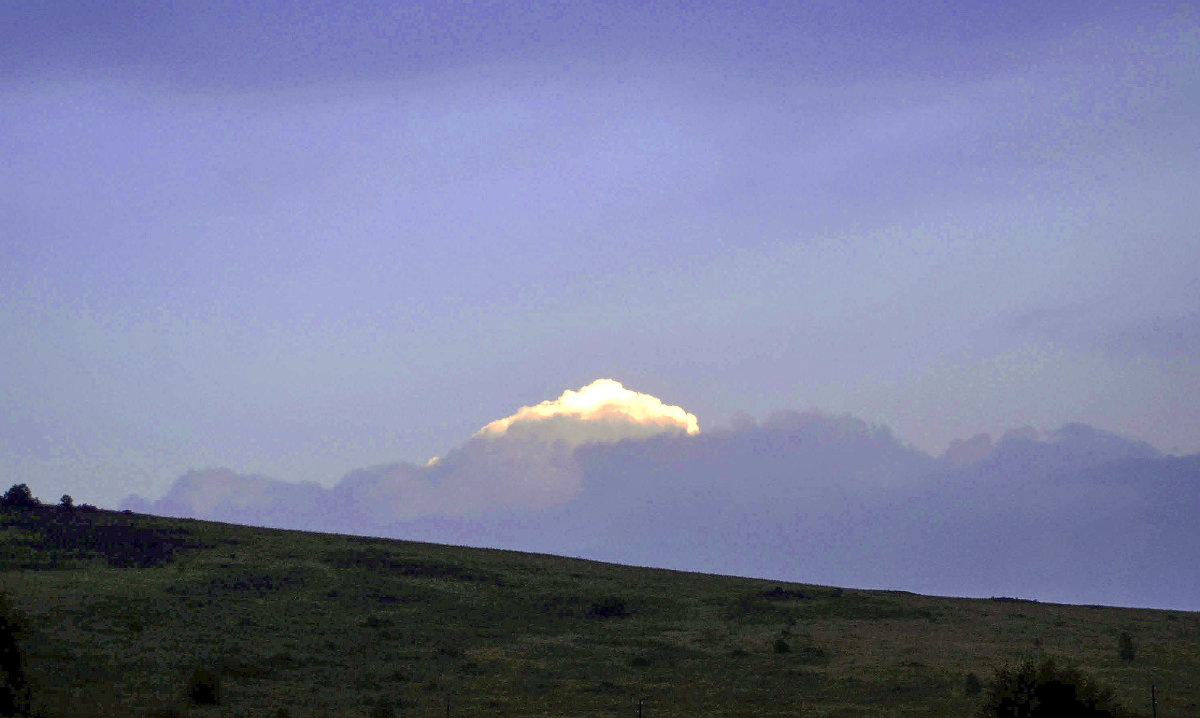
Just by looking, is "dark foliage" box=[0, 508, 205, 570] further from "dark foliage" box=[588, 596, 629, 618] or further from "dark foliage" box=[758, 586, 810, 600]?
"dark foliage" box=[758, 586, 810, 600]

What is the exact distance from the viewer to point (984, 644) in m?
55.3

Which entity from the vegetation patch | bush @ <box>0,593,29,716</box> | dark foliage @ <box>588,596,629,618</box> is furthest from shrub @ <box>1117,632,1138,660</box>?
bush @ <box>0,593,29,716</box>

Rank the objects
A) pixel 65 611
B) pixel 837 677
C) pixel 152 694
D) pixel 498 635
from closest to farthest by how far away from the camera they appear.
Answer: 1. pixel 152 694
2. pixel 837 677
3. pixel 65 611
4. pixel 498 635

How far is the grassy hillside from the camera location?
4050 cm

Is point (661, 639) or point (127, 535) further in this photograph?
point (127, 535)

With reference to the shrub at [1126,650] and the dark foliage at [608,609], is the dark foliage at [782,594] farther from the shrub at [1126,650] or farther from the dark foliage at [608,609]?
the shrub at [1126,650]

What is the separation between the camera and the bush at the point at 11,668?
32.0m

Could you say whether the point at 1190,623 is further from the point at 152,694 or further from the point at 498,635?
the point at 152,694

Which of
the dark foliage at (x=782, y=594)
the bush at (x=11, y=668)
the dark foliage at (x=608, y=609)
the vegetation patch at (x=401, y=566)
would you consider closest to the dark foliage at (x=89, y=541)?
the vegetation patch at (x=401, y=566)

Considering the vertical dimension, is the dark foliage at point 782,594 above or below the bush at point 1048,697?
above

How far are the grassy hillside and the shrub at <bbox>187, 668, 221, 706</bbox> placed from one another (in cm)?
74

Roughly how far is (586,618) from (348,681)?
19.7 m

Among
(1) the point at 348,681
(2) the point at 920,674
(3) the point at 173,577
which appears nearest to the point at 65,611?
(3) the point at 173,577

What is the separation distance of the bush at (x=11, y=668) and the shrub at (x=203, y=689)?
584cm
